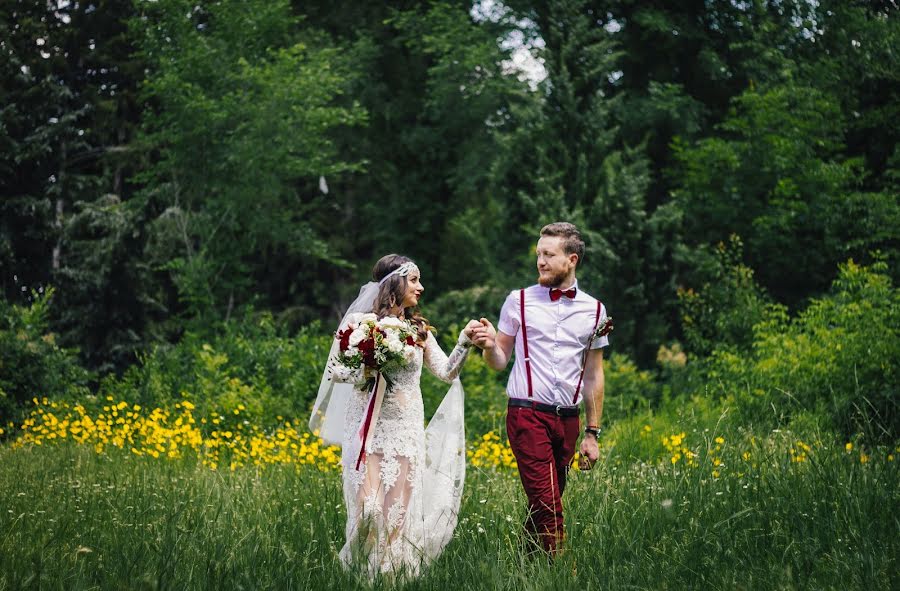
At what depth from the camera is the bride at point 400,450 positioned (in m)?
4.93

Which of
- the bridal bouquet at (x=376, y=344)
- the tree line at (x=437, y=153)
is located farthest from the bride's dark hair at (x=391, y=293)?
the tree line at (x=437, y=153)

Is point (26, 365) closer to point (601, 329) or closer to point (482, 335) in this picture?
point (482, 335)

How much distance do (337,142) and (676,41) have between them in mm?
8537

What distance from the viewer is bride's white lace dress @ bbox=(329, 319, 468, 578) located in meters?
4.92

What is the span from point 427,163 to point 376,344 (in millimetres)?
19016

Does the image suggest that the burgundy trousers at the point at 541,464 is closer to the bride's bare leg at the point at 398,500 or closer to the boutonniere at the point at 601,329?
the boutonniere at the point at 601,329

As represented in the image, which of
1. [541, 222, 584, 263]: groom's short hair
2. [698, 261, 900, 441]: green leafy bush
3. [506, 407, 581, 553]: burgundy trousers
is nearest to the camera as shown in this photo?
[506, 407, 581, 553]: burgundy trousers

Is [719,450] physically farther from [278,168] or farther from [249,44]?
[249,44]

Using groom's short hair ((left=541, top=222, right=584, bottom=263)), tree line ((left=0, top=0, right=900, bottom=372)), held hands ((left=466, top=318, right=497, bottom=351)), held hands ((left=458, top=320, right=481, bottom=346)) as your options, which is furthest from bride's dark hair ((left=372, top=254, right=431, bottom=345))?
tree line ((left=0, top=0, right=900, bottom=372))

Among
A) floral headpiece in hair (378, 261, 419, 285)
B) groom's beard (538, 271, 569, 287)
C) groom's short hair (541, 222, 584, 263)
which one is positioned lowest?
groom's beard (538, 271, 569, 287)

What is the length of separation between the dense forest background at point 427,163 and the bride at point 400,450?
7.90 m

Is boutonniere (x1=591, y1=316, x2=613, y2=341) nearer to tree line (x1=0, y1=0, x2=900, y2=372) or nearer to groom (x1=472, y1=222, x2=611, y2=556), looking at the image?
groom (x1=472, y1=222, x2=611, y2=556)

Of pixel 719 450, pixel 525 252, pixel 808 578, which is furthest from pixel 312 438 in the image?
pixel 525 252

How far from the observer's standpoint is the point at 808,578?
403 cm
